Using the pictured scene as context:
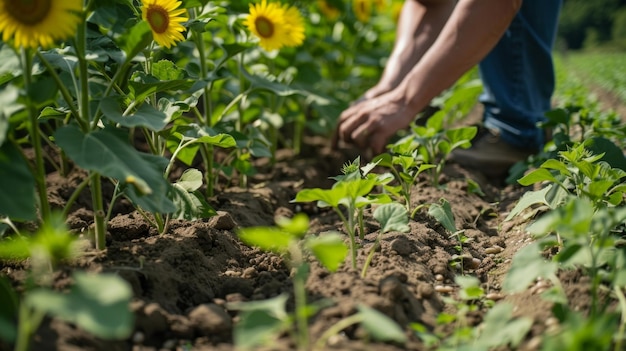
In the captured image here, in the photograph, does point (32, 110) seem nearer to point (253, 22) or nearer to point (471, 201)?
point (253, 22)

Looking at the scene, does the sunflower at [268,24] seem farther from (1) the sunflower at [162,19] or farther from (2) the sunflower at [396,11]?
(2) the sunflower at [396,11]

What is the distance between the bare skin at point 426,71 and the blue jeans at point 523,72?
384mm

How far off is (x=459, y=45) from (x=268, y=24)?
0.86 m

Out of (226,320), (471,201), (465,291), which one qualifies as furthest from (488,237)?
(226,320)

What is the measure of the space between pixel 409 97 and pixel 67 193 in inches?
62.0

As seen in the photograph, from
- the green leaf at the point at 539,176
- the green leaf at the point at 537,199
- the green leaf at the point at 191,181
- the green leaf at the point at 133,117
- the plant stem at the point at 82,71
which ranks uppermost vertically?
the plant stem at the point at 82,71

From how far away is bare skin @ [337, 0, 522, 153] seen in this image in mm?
2914

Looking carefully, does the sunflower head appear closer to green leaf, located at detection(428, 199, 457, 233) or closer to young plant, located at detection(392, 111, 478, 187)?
young plant, located at detection(392, 111, 478, 187)

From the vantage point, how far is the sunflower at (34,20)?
1.57m

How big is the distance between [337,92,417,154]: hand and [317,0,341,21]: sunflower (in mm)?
1314

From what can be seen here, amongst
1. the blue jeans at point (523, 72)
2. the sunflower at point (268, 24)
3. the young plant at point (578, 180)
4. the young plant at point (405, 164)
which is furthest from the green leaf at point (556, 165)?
the blue jeans at point (523, 72)

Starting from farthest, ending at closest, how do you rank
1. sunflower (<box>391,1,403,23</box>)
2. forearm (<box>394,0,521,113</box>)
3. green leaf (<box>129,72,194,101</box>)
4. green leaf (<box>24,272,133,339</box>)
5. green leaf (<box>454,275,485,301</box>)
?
sunflower (<box>391,1,403,23</box>) → forearm (<box>394,0,521,113</box>) → green leaf (<box>129,72,194,101</box>) → green leaf (<box>454,275,485,301</box>) → green leaf (<box>24,272,133,339</box>)

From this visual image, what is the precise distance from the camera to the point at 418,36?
374 centimetres

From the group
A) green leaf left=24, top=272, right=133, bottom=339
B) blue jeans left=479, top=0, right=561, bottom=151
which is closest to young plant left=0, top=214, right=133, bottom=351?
green leaf left=24, top=272, right=133, bottom=339
